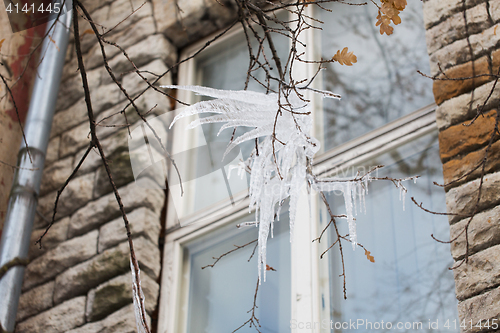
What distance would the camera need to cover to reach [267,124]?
1976 mm

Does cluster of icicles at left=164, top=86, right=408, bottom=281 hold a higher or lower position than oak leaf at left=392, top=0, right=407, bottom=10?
lower

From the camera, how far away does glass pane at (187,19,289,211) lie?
9.67ft

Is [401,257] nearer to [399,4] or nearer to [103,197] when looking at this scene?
[399,4]

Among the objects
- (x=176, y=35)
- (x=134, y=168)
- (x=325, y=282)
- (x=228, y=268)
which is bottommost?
(x=325, y=282)

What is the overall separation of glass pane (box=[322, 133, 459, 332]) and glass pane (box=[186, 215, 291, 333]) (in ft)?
0.84

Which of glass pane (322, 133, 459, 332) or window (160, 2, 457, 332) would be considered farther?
window (160, 2, 457, 332)

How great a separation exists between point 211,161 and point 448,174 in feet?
4.75

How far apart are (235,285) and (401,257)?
83 cm

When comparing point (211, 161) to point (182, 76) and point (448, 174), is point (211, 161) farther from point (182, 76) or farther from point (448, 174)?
point (448, 174)

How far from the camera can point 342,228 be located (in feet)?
7.98

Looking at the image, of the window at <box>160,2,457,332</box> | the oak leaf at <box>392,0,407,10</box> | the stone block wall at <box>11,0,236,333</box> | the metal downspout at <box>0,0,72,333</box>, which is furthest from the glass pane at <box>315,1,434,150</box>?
the metal downspout at <box>0,0,72,333</box>

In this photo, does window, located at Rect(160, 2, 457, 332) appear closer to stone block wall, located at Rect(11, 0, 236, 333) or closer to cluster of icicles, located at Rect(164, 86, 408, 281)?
stone block wall, located at Rect(11, 0, 236, 333)

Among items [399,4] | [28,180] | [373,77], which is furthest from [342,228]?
[28,180]

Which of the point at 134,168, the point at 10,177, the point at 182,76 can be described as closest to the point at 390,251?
the point at 134,168
